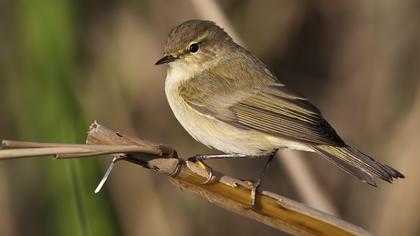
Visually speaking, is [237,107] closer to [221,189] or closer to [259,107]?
[259,107]

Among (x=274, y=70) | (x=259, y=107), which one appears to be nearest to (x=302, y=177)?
(x=259, y=107)

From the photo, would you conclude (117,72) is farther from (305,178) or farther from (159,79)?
(305,178)

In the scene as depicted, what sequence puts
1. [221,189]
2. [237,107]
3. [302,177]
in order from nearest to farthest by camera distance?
[221,189], [237,107], [302,177]

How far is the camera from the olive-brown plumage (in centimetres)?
323

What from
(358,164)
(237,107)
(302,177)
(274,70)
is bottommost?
(302,177)

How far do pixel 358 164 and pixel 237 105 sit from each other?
2.33 feet

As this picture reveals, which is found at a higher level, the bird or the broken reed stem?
the bird

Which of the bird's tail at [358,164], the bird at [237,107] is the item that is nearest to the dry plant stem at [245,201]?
the bird at [237,107]

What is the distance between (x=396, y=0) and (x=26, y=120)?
2.54 metres

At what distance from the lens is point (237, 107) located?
3.59 metres

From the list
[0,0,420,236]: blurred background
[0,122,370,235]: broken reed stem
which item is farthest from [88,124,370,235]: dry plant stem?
[0,0,420,236]: blurred background

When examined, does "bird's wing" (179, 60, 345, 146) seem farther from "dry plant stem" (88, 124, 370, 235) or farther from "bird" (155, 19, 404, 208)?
"dry plant stem" (88, 124, 370, 235)

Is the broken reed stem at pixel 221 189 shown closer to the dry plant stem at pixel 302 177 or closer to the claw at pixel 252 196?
the claw at pixel 252 196

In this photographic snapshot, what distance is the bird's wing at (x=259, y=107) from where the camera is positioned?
10.8 feet
